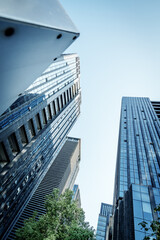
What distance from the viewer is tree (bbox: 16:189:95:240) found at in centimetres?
1584

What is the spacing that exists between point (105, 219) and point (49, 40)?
3346 inches

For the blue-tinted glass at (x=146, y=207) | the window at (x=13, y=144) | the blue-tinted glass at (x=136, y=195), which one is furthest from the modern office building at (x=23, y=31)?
the blue-tinted glass at (x=136, y=195)

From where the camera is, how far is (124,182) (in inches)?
1446

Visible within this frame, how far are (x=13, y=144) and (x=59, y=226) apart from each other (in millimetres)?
14766

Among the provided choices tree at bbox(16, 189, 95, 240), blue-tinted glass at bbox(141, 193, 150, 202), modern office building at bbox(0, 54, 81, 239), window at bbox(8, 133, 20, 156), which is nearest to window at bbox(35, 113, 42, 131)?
modern office building at bbox(0, 54, 81, 239)

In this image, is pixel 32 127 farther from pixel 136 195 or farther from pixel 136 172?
pixel 136 172

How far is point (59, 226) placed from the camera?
59.1 feet

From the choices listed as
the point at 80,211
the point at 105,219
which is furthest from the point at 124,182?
the point at 105,219

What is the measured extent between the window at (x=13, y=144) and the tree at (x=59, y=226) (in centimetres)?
1053

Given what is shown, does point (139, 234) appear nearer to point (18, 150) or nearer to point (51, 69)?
point (18, 150)

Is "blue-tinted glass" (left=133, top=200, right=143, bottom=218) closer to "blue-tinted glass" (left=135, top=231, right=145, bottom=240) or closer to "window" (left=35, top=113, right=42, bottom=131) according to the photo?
"blue-tinted glass" (left=135, top=231, right=145, bottom=240)

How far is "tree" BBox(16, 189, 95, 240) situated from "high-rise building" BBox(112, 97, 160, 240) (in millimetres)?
6016

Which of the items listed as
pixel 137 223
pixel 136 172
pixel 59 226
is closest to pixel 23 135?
pixel 59 226

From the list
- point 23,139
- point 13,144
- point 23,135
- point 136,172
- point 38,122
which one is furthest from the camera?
point 136,172
